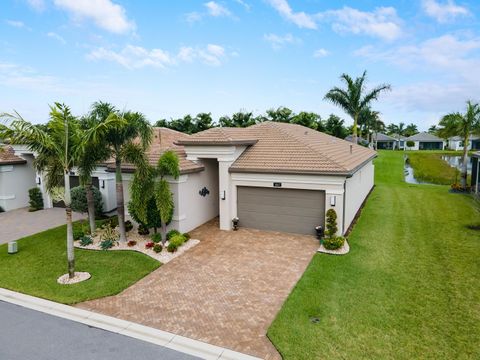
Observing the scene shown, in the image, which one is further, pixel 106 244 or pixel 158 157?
pixel 158 157

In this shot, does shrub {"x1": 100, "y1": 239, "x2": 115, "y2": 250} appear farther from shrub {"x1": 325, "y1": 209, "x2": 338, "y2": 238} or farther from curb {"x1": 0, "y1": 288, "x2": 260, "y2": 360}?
shrub {"x1": 325, "y1": 209, "x2": 338, "y2": 238}

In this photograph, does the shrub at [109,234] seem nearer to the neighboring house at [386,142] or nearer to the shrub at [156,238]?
the shrub at [156,238]

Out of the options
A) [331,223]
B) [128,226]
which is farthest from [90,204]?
[331,223]

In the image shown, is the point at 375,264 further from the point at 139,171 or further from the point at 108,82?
the point at 108,82

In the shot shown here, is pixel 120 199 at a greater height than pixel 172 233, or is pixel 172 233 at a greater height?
pixel 120 199

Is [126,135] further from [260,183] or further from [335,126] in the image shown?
[335,126]

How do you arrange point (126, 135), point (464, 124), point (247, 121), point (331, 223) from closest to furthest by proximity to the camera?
1. point (126, 135)
2. point (331, 223)
3. point (464, 124)
4. point (247, 121)

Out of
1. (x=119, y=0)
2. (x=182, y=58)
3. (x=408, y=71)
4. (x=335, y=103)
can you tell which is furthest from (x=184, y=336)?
(x=335, y=103)

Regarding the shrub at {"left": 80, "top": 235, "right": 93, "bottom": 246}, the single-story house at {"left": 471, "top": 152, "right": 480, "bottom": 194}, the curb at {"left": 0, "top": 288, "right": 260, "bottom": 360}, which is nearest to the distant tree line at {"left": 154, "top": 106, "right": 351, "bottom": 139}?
the single-story house at {"left": 471, "top": 152, "right": 480, "bottom": 194}
